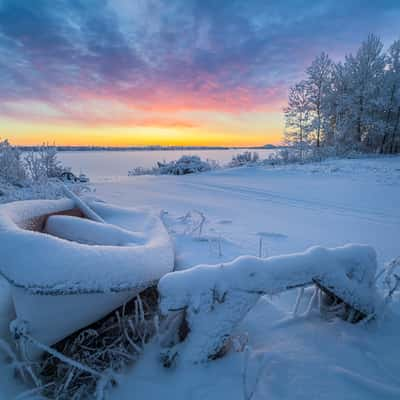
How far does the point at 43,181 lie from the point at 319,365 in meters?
5.76

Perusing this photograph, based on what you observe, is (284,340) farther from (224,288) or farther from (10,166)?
(10,166)

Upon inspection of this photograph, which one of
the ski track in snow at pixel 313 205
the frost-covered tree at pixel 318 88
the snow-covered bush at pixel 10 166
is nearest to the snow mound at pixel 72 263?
the ski track in snow at pixel 313 205

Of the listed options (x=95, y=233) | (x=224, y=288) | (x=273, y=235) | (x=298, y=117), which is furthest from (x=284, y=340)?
(x=298, y=117)

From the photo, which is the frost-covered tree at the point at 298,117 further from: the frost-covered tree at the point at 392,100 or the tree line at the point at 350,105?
the frost-covered tree at the point at 392,100

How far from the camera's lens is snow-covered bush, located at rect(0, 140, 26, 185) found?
17.3 feet

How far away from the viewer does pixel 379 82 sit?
14305mm

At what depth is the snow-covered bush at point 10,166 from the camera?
5281 mm

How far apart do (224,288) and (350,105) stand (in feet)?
59.2

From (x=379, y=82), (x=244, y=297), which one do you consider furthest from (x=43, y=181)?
(x=379, y=82)

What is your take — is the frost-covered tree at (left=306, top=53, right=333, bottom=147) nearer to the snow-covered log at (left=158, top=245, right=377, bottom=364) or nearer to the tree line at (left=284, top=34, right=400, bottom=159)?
the tree line at (left=284, top=34, right=400, bottom=159)

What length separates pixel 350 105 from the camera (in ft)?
48.2

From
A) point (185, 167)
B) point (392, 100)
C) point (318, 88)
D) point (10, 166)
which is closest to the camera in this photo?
point (10, 166)

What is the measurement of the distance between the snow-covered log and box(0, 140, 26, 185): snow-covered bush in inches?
231

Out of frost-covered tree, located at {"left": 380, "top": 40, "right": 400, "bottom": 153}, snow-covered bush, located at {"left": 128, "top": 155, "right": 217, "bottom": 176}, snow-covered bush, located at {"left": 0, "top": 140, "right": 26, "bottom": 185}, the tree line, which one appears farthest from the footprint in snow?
frost-covered tree, located at {"left": 380, "top": 40, "right": 400, "bottom": 153}
